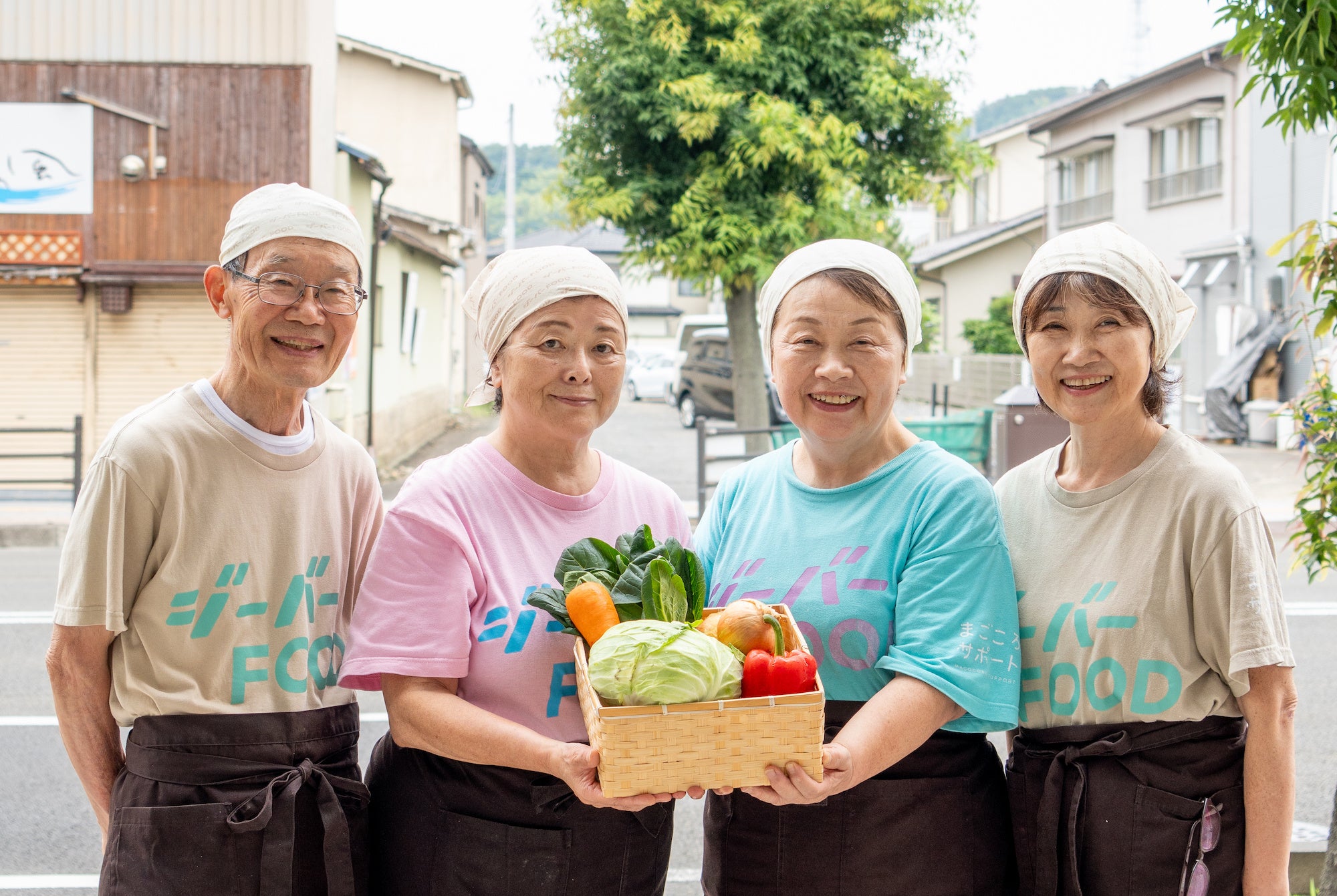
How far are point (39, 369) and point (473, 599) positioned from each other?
14.0m

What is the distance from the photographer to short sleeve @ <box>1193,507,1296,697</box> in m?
2.17

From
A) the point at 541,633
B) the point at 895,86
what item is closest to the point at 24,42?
the point at 895,86

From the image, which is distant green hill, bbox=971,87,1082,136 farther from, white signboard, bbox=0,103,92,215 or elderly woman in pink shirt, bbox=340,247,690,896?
elderly woman in pink shirt, bbox=340,247,690,896

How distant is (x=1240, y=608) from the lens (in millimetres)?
2182

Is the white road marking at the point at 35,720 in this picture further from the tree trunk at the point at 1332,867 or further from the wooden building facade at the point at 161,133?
the wooden building facade at the point at 161,133

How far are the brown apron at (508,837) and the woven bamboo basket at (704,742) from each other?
40cm

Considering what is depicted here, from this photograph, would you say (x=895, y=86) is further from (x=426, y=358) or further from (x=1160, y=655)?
(x=426, y=358)

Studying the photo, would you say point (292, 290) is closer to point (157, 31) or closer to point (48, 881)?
point (48, 881)

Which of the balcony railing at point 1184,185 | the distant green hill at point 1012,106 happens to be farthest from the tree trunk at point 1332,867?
the distant green hill at point 1012,106

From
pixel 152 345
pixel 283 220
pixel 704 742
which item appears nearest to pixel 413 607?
pixel 704 742

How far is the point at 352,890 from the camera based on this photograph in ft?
7.74

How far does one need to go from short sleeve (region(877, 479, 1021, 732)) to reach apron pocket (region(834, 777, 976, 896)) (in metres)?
0.17

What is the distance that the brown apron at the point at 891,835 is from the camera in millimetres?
2320

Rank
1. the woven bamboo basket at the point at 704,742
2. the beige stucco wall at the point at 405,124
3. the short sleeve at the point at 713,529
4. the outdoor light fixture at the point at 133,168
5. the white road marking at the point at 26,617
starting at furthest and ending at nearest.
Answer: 1. the beige stucco wall at the point at 405,124
2. the outdoor light fixture at the point at 133,168
3. the white road marking at the point at 26,617
4. the short sleeve at the point at 713,529
5. the woven bamboo basket at the point at 704,742
